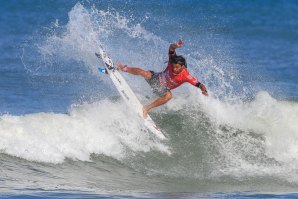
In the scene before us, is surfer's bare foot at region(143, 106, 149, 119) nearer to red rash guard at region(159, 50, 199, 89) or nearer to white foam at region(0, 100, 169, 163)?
white foam at region(0, 100, 169, 163)

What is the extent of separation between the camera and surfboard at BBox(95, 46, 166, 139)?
16.3 meters

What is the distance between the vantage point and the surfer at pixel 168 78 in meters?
15.4

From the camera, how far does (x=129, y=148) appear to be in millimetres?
16125

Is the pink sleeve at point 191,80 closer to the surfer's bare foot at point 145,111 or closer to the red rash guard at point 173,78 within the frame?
the red rash guard at point 173,78

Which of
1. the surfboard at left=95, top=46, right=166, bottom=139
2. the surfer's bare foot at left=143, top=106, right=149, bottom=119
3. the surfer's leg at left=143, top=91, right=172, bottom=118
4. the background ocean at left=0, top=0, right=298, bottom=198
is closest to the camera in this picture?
the background ocean at left=0, top=0, right=298, bottom=198

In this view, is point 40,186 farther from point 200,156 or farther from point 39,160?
point 200,156

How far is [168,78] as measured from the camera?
51.9 ft

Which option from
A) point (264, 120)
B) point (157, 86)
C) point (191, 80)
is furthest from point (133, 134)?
point (264, 120)

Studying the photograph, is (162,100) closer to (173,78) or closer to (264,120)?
(173,78)

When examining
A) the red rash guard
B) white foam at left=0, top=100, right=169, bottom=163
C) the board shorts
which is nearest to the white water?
white foam at left=0, top=100, right=169, bottom=163

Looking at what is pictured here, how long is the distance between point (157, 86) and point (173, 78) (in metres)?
0.49

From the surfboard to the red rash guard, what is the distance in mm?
803

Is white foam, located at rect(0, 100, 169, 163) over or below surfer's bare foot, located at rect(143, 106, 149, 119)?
below

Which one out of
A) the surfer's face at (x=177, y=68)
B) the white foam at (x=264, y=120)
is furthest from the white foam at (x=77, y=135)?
the white foam at (x=264, y=120)
